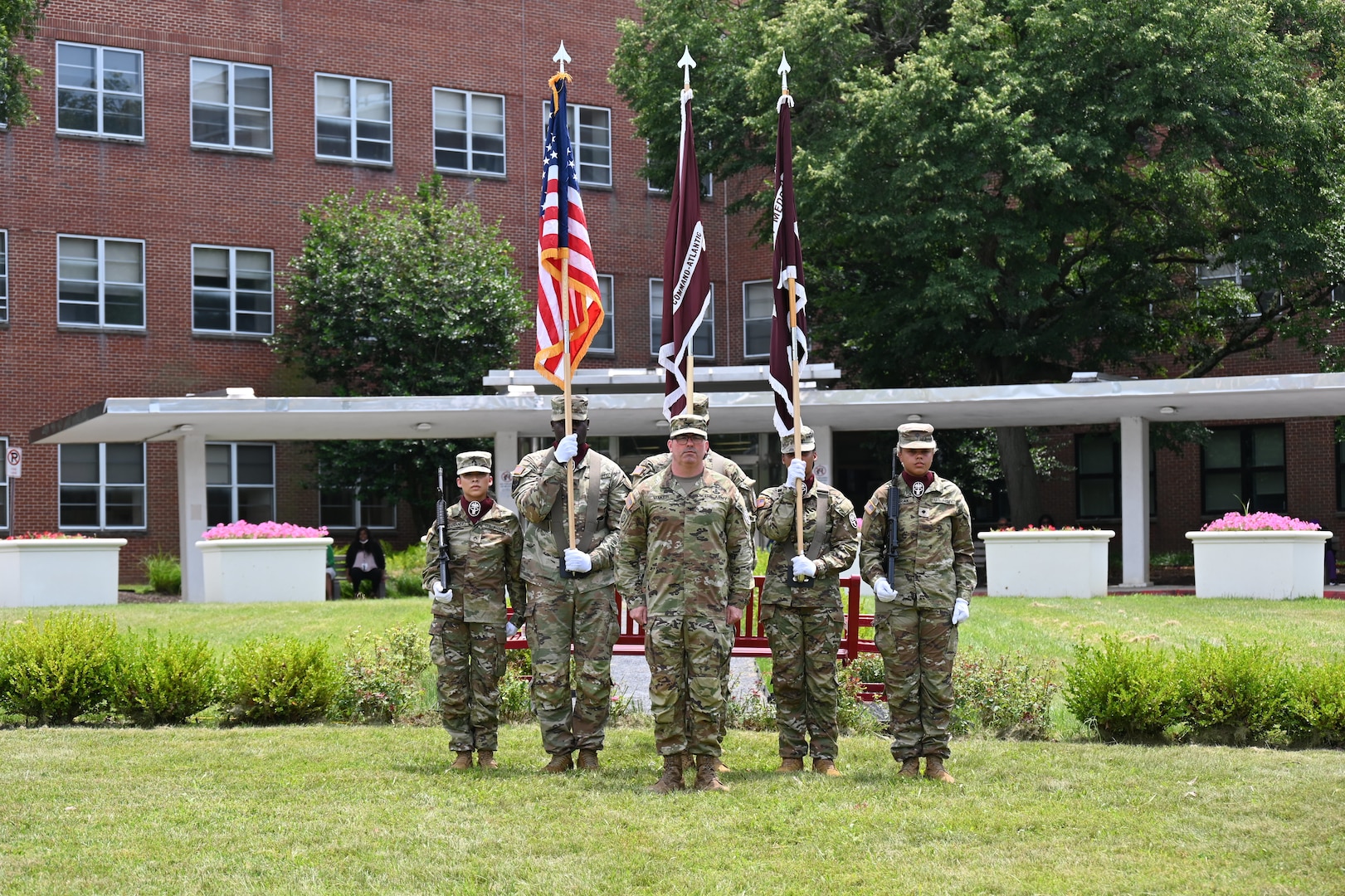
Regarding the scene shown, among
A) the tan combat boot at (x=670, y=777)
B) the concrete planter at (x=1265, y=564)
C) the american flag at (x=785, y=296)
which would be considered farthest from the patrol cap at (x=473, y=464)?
the concrete planter at (x=1265, y=564)

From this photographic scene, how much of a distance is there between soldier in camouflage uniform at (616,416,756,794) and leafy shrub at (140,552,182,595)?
64.1 feet

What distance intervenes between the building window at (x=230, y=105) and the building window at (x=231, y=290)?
2.22 m

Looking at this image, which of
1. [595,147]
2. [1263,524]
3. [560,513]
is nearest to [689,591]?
[560,513]

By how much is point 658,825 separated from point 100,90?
26131mm

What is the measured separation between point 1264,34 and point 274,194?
19.2 meters

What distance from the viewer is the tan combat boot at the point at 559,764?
30.4 ft

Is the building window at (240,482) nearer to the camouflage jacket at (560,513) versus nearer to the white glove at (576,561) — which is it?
the camouflage jacket at (560,513)

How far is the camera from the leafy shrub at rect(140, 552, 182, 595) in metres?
27.0

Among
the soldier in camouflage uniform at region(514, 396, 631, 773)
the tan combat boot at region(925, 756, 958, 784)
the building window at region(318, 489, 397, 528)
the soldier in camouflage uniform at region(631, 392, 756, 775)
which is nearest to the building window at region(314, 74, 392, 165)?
the building window at region(318, 489, 397, 528)

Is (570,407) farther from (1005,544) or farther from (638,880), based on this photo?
(1005,544)

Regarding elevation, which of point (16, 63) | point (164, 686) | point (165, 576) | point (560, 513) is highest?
point (16, 63)

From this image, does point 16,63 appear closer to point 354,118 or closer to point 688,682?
point 354,118

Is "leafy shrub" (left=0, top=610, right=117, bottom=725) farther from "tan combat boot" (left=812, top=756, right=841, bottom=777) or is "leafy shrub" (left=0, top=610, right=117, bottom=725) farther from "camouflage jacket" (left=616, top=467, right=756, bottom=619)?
"tan combat boot" (left=812, top=756, right=841, bottom=777)

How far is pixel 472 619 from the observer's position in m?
9.48
